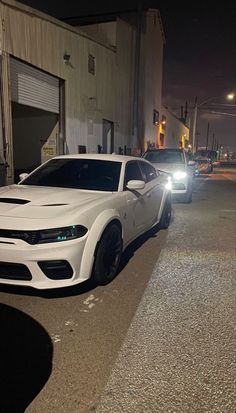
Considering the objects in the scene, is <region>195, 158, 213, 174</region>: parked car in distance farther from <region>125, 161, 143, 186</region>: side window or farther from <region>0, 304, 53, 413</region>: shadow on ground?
<region>0, 304, 53, 413</region>: shadow on ground

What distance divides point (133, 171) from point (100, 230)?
193cm

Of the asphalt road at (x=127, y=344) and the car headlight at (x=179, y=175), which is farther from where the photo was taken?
the car headlight at (x=179, y=175)

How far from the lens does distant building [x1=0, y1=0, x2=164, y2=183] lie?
946 cm

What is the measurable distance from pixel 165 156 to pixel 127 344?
9663mm

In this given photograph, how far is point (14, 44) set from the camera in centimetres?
950

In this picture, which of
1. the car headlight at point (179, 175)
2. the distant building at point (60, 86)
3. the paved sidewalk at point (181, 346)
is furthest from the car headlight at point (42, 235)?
the car headlight at point (179, 175)

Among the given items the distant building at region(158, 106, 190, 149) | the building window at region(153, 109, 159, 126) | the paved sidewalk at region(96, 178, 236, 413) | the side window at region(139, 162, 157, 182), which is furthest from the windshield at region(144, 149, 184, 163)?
the distant building at region(158, 106, 190, 149)

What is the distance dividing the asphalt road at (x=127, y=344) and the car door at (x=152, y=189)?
4.01ft

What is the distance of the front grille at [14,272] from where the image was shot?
3.60 meters

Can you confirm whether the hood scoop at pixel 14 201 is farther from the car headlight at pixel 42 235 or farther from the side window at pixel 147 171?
the side window at pixel 147 171

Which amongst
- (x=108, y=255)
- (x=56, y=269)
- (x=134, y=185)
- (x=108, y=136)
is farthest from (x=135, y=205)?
(x=108, y=136)

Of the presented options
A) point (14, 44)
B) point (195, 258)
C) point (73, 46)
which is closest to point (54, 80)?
point (73, 46)

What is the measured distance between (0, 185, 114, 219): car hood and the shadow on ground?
3.37ft

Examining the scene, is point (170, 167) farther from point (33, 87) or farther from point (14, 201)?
point (14, 201)
